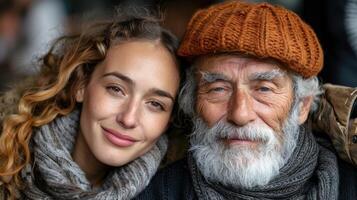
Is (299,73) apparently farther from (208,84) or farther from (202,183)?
(202,183)

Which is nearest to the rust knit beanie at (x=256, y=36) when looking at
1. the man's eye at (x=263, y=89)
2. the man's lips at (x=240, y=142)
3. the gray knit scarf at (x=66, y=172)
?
the man's eye at (x=263, y=89)

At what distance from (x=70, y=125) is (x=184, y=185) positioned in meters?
0.59

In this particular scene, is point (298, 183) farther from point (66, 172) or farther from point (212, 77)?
point (66, 172)

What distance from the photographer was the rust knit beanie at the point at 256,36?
227 centimetres

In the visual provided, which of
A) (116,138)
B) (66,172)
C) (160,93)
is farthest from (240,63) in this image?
(66,172)

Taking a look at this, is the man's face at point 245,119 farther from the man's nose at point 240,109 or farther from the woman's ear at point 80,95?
the woman's ear at point 80,95

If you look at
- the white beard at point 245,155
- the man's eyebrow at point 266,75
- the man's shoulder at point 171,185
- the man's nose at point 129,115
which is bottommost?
the man's shoulder at point 171,185

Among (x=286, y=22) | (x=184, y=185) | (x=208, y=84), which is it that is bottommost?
(x=184, y=185)

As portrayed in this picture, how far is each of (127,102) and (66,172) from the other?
1.32ft

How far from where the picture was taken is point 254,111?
235 centimetres

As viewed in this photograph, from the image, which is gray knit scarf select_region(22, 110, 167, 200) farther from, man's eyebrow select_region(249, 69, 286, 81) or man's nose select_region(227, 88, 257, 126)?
Answer: man's eyebrow select_region(249, 69, 286, 81)

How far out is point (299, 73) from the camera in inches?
94.7

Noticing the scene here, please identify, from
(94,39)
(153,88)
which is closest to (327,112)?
(153,88)

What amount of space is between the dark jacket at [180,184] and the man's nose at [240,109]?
0.37 m
